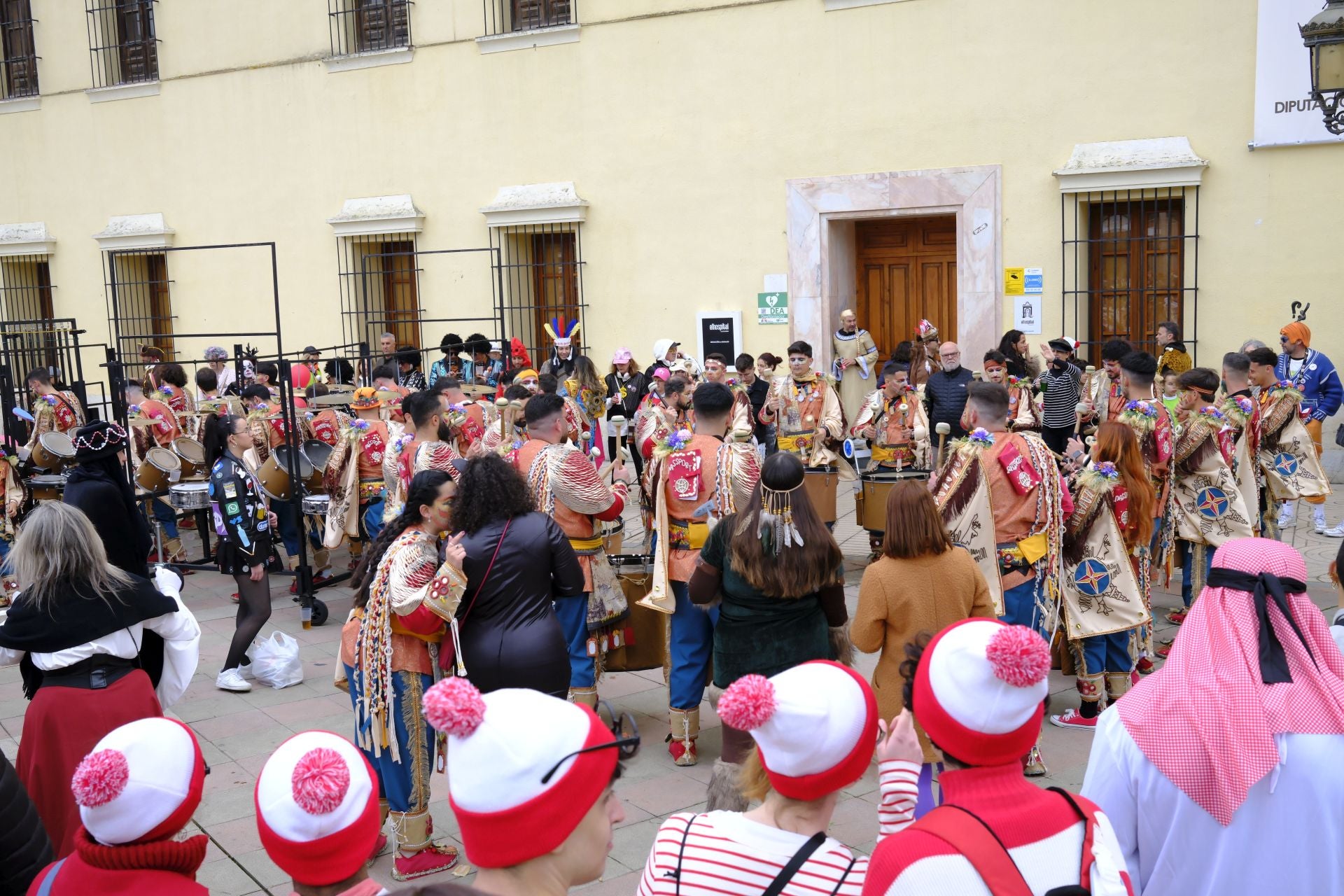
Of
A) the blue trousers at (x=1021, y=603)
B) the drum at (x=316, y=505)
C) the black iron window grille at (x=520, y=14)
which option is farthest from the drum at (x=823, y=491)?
the black iron window grille at (x=520, y=14)

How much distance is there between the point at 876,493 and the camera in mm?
8570

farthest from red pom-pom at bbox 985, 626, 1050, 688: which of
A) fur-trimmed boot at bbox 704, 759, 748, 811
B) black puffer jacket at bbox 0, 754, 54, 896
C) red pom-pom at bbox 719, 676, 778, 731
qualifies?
black puffer jacket at bbox 0, 754, 54, 896

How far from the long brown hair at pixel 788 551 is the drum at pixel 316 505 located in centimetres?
511

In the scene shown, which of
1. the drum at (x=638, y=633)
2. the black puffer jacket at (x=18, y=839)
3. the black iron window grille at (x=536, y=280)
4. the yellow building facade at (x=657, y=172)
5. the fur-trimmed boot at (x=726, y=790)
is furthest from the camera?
the black iron window grille at (x=536, y=280)

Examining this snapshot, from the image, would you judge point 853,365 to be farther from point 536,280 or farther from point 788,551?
point 788,551

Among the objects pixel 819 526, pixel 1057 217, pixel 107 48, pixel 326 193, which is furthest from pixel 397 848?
pixel 107 48

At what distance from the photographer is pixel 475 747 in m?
2.08

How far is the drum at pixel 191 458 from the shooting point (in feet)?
33.6

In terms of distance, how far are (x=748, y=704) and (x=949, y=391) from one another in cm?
883

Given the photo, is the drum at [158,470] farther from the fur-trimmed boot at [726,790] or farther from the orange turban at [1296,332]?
the orange turban at [1296,332]

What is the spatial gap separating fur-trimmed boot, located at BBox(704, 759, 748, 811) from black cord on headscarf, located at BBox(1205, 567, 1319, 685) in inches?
70.1

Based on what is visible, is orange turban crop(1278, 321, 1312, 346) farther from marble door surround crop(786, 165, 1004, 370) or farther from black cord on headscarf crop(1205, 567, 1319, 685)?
black cord on headscarf crop(1205, 567, 1319, 685)

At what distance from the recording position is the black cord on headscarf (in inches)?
100

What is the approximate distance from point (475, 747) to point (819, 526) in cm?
298
